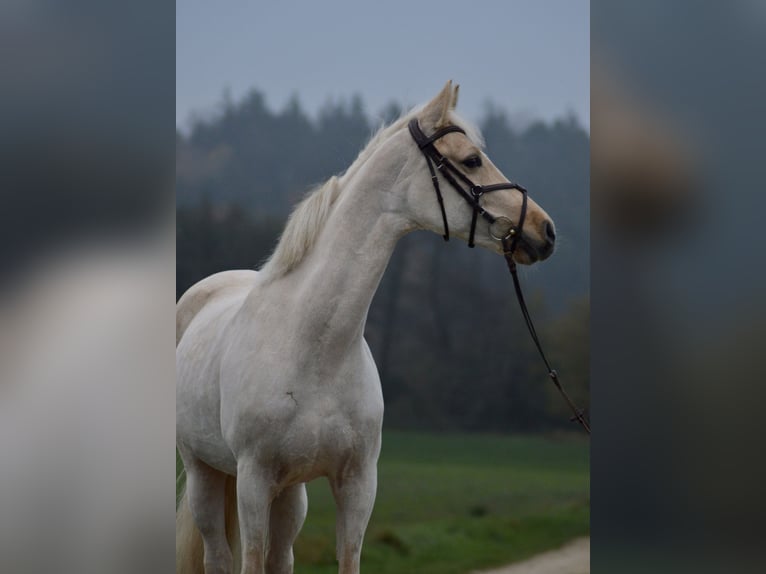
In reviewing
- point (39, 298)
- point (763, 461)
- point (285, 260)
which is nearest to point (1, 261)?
point (39, 298)

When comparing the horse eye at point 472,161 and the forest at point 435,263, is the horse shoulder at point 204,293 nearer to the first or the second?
the horse eye at point 472,161

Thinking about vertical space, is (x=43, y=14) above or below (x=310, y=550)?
above

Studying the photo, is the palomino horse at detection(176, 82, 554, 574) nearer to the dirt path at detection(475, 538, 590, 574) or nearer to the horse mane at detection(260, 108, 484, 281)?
the horse mane at detection(260, 108, 484, 281)

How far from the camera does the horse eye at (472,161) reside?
6.74ft

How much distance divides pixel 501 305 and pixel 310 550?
1.52 m

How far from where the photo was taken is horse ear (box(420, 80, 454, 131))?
6.81 ft

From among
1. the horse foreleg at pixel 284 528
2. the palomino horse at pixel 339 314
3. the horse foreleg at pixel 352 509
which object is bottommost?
the horse foreleg at pixel 284 528

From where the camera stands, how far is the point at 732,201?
1108mm

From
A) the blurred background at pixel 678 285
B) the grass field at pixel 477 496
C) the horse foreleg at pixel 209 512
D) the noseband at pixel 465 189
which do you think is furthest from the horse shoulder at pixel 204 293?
the blurred background at pixel 678 285

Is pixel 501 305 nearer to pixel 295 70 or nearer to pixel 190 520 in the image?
pixel 295 70

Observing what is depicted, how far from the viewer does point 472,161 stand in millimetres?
2061

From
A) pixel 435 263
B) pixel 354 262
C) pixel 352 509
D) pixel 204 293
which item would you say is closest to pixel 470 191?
pixel 354 262

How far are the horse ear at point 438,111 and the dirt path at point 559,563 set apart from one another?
2839 millimetres

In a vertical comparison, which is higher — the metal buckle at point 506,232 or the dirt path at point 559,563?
the metal buckle at point 506,232
